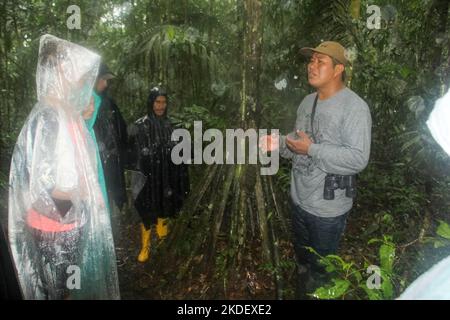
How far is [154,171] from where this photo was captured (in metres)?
3.48

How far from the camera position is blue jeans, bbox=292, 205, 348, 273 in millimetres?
2484

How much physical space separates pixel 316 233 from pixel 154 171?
170 centimetres

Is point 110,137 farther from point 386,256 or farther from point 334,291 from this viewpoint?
point 386,256

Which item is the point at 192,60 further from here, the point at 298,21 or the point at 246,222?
the point at 246,222

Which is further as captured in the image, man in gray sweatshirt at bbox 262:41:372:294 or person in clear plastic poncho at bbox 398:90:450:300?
man in gray sweatshirt at bbox 262:41:372:294

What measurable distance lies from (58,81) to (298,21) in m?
2.63

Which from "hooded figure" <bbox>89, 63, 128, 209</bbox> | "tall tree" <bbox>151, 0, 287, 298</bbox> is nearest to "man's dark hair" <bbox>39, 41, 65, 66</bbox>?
"hooded figure" <bbox>89, 63, 128, 209</bbox>

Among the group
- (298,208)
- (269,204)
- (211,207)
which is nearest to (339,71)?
(298,208)

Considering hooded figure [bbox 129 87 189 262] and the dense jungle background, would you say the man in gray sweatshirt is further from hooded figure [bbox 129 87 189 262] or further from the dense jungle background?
hooded figure [bbox 129 87 189 262]

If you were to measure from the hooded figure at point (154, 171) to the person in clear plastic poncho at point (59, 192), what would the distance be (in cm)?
106

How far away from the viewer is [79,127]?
223cm

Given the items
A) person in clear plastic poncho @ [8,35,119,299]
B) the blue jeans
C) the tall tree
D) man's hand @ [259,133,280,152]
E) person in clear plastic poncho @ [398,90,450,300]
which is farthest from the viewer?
the tall tree

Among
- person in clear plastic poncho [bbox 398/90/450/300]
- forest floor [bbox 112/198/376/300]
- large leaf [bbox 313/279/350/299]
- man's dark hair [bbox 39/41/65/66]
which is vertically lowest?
forest floor [bbox 112/198/376/300]

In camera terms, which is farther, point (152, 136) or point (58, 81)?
point (152, 136)
